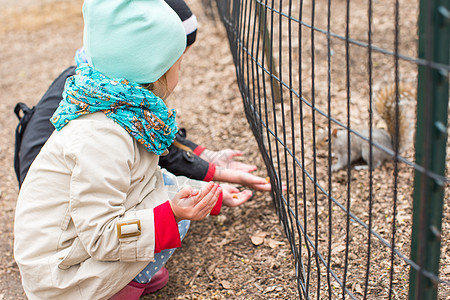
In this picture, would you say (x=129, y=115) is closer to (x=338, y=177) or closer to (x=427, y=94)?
(x=427, y=94)

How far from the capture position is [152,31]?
1.51m

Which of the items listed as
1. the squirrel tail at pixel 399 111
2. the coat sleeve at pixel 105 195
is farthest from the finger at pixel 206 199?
the squirrel tail at pixel 399 111

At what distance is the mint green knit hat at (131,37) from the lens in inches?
58.9

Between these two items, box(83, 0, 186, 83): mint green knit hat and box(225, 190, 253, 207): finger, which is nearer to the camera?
box(83, 0, 186, 83): mint green knit hat

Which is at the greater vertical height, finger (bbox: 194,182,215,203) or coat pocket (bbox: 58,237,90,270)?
finger (bbox: 194,182,215,203)

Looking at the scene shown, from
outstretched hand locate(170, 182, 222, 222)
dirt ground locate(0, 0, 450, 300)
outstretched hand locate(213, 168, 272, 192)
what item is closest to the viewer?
outstretched hand locate(170, 182, 222, 222)

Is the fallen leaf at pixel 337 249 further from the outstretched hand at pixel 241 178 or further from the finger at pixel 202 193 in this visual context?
the finger at pixel 202 193

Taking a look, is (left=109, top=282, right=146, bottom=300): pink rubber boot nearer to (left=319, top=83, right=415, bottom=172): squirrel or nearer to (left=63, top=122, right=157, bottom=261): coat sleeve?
(left=63, top=122, right=157, bottom=261): coat sleeve

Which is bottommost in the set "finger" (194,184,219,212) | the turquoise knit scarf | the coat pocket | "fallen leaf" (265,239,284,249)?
"fallen leaf" (265,239,284,249)

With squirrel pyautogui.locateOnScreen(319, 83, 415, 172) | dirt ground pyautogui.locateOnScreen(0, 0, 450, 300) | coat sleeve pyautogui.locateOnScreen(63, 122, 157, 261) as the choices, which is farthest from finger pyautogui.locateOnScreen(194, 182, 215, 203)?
squirrel pyautogui.locateOnScreen(319, 83, 415, 172)

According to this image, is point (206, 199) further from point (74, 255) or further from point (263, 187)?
point (263, 187)

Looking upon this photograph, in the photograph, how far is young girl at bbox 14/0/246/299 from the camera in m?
1.49

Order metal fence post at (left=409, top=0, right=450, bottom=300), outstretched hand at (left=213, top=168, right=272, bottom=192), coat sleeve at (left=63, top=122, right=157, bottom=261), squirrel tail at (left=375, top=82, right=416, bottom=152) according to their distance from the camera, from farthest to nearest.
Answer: squirrel tail at (left=375, top=82, right=416, bottom=152)
outstretched hand at (left=213, top=168, right=272, bottom=192)
coat sleeve at (left=63, top=122, right=157, bottom=261)
metal fence post at (left=409, top=0, right=450, bottom=300)

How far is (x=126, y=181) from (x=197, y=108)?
2221 mm
